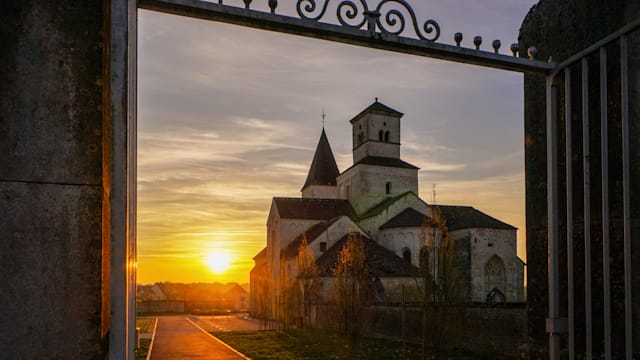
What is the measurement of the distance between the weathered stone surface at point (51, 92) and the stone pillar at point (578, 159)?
357cm

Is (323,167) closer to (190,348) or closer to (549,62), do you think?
(190,348)

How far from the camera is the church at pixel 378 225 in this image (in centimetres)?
4297

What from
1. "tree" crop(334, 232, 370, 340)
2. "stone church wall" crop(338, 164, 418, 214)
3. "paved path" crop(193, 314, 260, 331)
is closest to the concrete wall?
"tree" crop(334, 232, 370, 340)

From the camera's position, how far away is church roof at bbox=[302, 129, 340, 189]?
60.0m

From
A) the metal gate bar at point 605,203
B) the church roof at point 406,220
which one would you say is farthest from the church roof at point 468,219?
the metal gate bar at point 605,203

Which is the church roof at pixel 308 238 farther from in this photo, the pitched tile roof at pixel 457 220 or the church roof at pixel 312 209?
the pitched tile roof at pixel 457 220

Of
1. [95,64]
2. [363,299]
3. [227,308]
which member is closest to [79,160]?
[95,64]

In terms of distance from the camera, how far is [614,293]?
4633 millimetres

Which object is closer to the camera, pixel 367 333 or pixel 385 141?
pixel 367 333

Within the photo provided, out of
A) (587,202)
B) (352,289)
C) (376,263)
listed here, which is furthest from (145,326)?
(587,202)

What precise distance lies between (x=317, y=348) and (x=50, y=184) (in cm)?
1966

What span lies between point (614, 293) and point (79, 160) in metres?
3.80

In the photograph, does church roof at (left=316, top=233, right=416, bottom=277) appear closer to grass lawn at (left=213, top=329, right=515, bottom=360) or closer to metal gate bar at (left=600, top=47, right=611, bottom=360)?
grass lawn at (left=213, top=329, right=515, bottom=360)

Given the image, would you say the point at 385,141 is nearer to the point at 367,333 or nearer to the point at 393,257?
the point at 393,257
